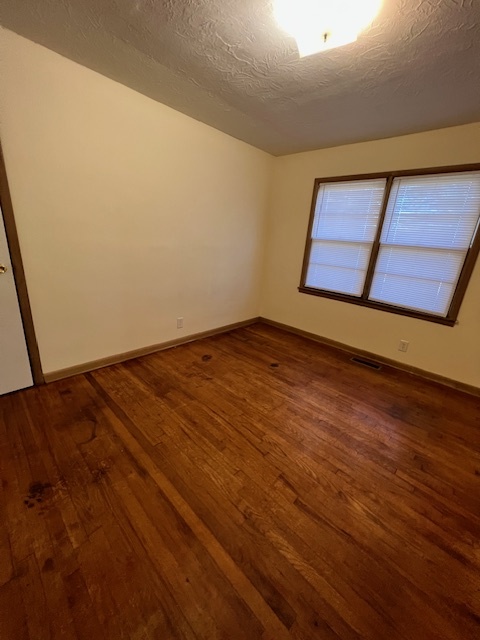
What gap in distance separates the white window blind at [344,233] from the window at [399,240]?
0.01 meters

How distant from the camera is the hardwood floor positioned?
3.23 feet

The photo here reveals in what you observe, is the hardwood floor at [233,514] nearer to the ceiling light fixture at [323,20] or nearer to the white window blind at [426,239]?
the white window blind at [426,239]

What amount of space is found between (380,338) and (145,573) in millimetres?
3068

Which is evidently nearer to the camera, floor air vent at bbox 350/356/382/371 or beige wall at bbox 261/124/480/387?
beige wall at bbox 261/124/480/387

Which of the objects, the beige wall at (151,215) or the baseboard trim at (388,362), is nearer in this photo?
the beige wall at (151,215)

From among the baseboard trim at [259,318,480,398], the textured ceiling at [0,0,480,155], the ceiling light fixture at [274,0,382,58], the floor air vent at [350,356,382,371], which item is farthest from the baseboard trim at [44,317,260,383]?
the ceiling light fixture at [274,0,382,58]

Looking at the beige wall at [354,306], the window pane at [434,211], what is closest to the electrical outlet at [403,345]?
the beige wall at [354,306]

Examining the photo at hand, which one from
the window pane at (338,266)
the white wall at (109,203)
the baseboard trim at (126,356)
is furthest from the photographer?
the window pane at (338,266)

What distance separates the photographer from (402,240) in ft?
9.37

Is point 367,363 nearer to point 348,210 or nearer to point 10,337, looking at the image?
point 348,210

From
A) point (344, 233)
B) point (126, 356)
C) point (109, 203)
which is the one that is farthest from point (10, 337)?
point (344, 233)

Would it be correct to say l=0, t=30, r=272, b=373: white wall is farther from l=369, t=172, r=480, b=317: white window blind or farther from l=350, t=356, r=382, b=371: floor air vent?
l=350, t=356, r=382, b=371: floor air vent

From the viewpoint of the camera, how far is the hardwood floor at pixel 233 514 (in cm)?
99

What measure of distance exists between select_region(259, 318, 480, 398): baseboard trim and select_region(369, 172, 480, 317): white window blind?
0.67 meters
